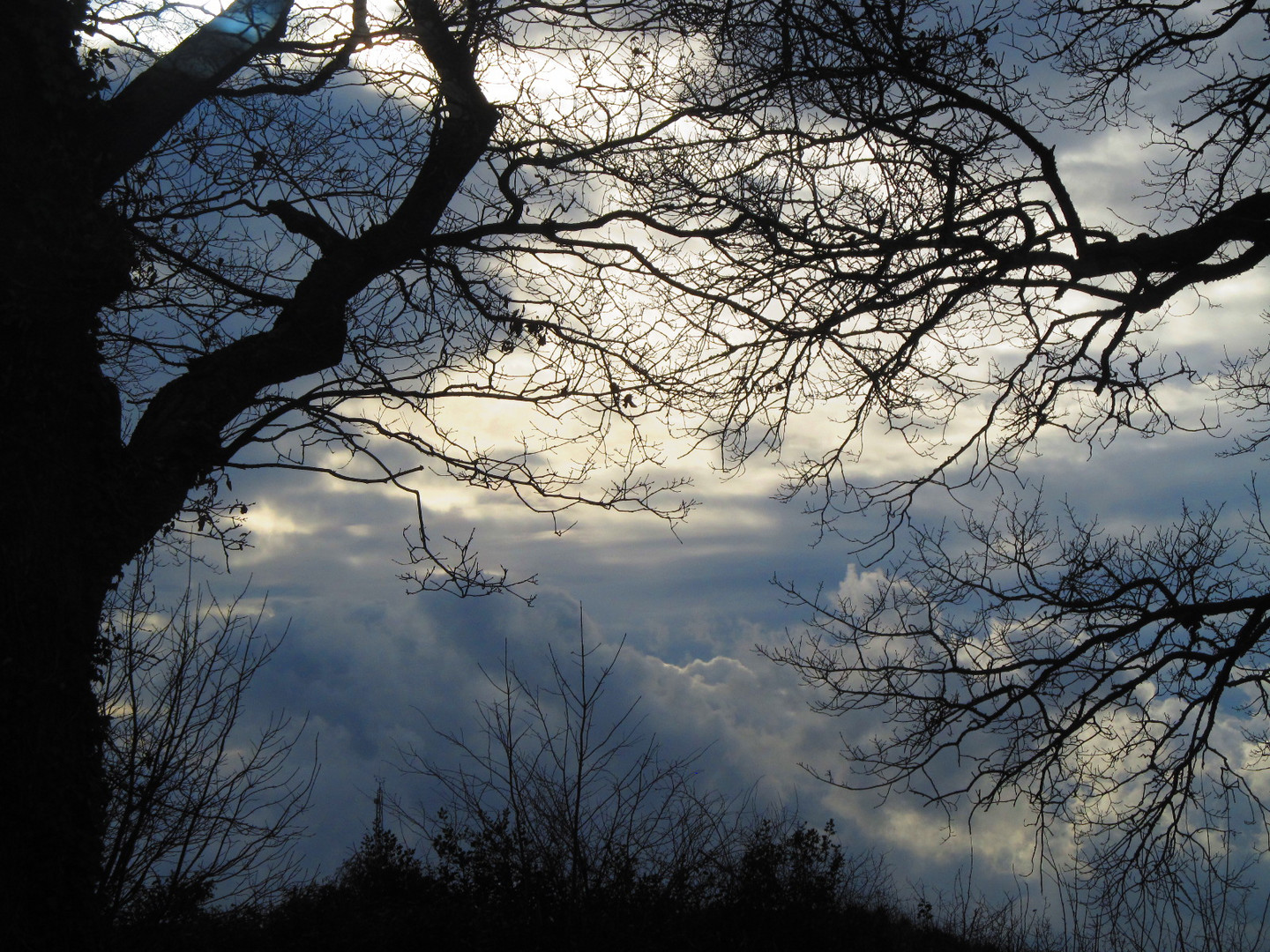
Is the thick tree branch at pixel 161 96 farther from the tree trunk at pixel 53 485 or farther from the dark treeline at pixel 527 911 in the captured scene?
the dark treeline at pixel 527 911

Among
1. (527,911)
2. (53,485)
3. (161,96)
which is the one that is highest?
(161,96)

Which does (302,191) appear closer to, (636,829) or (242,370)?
(242,370)

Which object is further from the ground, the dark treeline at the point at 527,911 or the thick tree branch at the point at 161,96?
the thick tree branch at the point at 161,96

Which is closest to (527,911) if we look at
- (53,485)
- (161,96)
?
(53,485)

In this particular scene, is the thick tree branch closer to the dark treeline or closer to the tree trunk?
the tree trunk

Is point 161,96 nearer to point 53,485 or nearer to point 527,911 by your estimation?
point 53,485

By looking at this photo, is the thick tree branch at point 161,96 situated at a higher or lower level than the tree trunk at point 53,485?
higher

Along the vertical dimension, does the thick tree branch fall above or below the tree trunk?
above

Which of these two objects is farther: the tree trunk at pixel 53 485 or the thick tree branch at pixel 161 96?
the thick tree branch at pixel 161 96

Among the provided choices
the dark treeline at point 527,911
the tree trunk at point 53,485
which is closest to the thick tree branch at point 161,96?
the tree trunk at point 53,485

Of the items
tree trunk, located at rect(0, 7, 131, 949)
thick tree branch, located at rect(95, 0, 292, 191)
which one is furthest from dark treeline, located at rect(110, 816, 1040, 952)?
thick tree branch, located at rect(95, 0, 292, 191)

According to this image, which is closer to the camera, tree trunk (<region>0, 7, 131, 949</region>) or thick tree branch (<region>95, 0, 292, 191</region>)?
tree trunk (<region>0, 7, 131, 949</region>)

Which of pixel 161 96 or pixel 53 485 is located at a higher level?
pixel 161 96

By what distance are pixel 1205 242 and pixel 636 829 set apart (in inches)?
233
